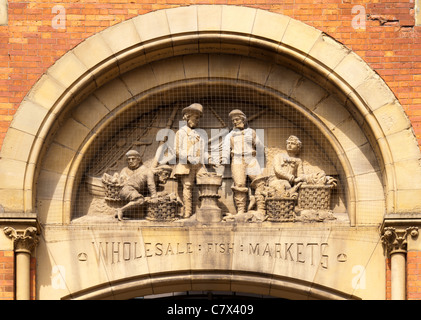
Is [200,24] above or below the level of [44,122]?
above

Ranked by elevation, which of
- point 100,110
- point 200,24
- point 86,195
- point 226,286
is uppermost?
point 200,24

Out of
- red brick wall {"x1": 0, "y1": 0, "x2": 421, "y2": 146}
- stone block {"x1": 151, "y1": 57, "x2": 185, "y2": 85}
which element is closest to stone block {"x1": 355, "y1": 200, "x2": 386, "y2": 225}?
red brick wall {"x1": 0, "y1": 0, "x2": 421, "y2": 146}

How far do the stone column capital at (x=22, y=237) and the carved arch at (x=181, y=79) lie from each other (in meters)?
0.35

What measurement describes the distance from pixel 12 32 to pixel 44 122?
46.2 inches

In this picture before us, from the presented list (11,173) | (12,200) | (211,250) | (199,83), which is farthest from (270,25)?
(12,200)

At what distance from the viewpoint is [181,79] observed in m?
15.3

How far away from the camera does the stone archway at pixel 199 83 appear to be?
14656 mm

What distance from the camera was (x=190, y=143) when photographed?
15227 millimetres

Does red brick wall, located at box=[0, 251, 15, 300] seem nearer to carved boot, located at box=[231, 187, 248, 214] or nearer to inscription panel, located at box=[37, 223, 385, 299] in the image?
inscription panel, located at box=[37, 223, 385, 299]

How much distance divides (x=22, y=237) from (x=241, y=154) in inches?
108

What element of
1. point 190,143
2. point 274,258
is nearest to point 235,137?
point 190,143

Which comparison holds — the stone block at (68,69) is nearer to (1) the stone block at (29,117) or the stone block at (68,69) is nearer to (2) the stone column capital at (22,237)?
(1) the stone block at (29,117)

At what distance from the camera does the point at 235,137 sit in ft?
50.0

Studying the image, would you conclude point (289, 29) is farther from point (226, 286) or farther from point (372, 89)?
point (226, 286)
